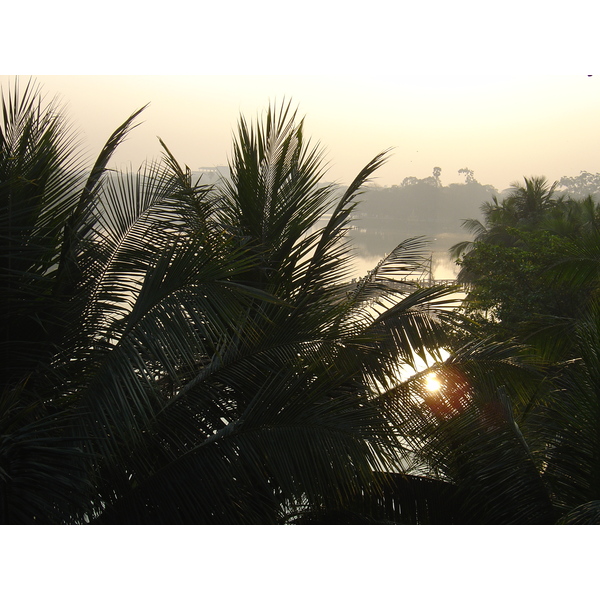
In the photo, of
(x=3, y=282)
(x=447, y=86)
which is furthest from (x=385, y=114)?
(x=3, y=282)

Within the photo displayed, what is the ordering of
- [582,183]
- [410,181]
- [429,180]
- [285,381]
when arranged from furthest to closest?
[582,183]
[429,180]
[410,181]
[285,381]

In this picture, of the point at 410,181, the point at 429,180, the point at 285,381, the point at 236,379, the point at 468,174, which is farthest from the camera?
the point at 468,174

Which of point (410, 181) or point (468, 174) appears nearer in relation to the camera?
point (410, 181)

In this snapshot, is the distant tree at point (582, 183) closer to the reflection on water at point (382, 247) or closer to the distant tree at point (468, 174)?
the distant tree at point (468, 174)

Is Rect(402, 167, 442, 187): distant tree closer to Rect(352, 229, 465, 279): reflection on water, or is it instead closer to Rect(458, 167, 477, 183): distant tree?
Rect(458, 167, 477, 183): distant tree

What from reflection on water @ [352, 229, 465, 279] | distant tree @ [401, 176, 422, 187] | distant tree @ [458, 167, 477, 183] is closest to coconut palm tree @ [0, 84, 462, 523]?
reflection on water @ [352, 229, 465, 279]

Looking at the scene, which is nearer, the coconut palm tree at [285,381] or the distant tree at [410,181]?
the coconut palm tree at [285,381]

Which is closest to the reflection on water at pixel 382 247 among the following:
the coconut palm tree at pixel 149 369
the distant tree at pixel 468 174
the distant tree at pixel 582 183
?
the distant tree at pixel 468 174

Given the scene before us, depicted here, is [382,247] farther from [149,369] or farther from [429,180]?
[149,369]

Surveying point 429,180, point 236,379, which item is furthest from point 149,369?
point 429,180

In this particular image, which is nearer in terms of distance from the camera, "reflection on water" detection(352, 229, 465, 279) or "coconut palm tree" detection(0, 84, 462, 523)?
"coconut palm tree" detection(0, 84, 462, 523)

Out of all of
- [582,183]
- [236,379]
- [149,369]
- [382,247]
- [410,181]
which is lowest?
[236,379]
